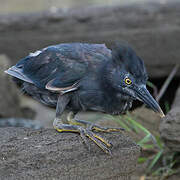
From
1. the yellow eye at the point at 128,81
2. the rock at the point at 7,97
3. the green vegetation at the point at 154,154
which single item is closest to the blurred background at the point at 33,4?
the rock at the point at 7,97

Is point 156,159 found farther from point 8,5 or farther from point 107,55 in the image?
point 8,5

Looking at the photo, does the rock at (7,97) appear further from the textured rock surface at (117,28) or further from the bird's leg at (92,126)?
the bird's leg at (92,126)

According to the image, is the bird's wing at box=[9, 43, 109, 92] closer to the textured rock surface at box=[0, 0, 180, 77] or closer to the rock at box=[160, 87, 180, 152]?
the rock at box=[160, 87, 180, 152]

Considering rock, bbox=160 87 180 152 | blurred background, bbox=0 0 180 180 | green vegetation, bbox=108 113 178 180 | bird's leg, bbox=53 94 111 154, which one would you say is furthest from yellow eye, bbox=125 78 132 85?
blurred background, bbox=0 0 180 180

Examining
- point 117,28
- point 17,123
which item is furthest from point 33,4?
point 17,123

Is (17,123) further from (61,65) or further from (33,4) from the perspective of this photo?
(33,4)
